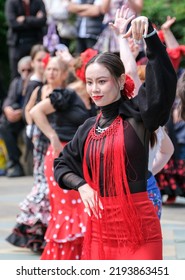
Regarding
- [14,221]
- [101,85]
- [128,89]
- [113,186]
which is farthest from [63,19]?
[113,186]

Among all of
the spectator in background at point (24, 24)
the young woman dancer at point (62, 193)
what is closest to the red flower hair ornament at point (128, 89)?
the young woman dancer at point (62, 193)

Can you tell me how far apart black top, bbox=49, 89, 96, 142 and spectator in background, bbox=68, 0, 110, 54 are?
4.27 meters

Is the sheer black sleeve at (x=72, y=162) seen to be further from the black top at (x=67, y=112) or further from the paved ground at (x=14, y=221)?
the paved ground at (x=14, y=221)

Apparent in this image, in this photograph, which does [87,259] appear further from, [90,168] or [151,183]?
[151,183]

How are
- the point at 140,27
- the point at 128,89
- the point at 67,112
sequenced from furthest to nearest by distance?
the point at 67,112, the point at 128,89, the point at 140,27

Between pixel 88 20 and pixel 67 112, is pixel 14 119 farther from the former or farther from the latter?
pixel 67 112

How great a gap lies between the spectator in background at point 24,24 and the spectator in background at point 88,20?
5.56 ft

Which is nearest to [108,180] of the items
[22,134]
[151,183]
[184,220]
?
[151,183]

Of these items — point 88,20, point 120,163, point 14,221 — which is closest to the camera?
point 120,163

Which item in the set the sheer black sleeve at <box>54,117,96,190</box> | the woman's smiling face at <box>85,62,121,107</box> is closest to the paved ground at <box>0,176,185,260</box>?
the sheer black sleeve at <box>54,117,96,190</box>

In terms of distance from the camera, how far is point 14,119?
12.2 metres

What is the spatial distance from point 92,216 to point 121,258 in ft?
0.87

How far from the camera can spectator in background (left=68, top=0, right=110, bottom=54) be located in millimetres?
10875

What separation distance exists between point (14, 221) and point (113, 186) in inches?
182
